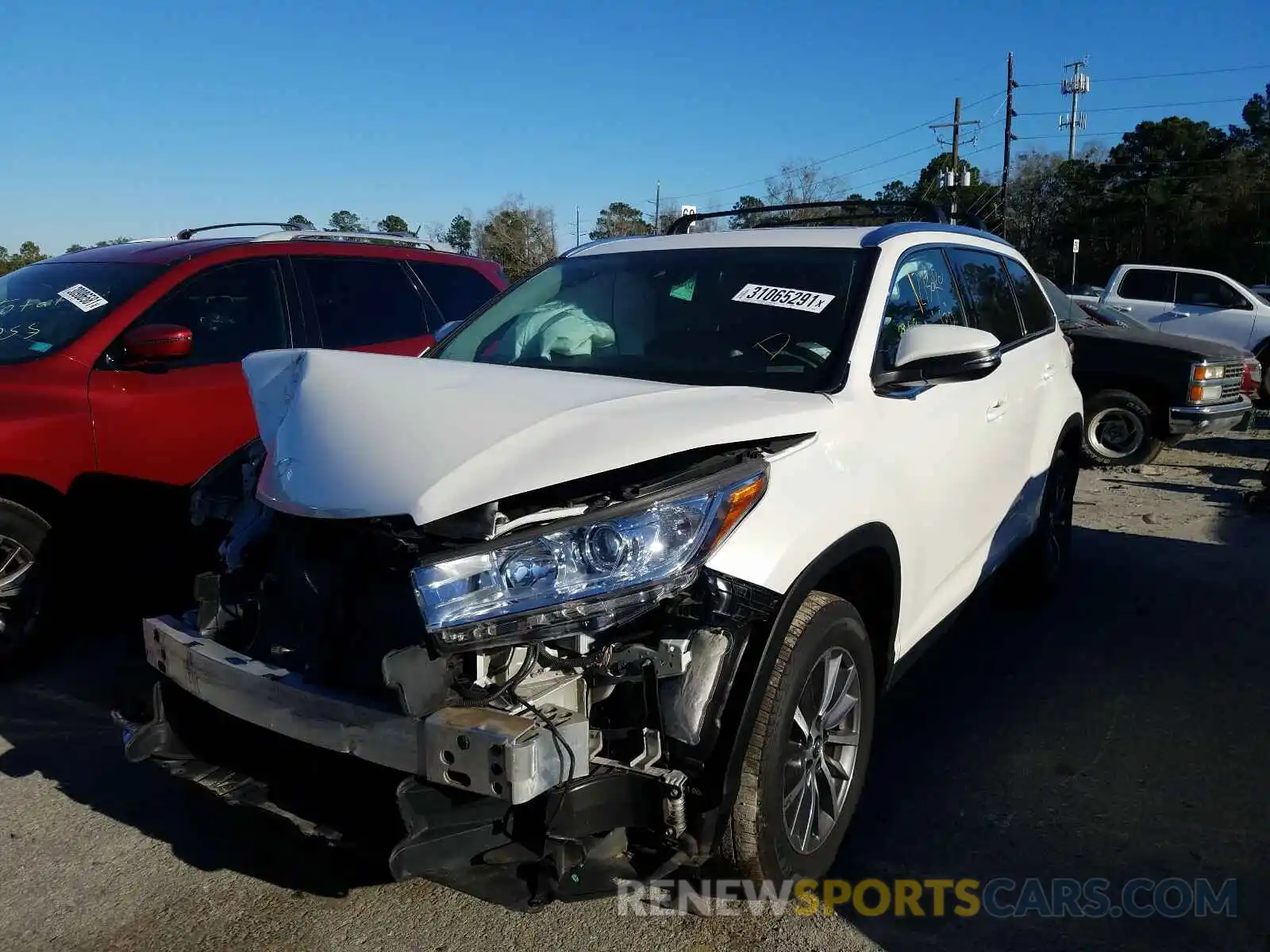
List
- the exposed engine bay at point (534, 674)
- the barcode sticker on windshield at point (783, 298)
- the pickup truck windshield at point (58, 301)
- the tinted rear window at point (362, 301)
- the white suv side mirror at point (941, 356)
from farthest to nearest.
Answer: the tinted rear window at point (362, 301)
the pickup truck windshield at point (58, 301)
the barcode sticker on windshield at point (783, 298)
the white suv side mirror at point (941, 356)
the exposed engine bay at point (534, 674)

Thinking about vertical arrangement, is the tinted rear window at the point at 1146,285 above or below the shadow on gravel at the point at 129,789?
above

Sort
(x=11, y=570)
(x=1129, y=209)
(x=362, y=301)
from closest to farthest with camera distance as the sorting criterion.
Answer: (x=11, y=570) < (x=362, y=301) < (x=1129, y=209)

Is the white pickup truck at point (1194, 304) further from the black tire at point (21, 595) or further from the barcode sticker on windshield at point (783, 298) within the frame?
the black tire at point (21, 595)

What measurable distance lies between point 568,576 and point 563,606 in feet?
0.24

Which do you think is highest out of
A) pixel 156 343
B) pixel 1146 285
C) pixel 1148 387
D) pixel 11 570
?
pixel 1146 285

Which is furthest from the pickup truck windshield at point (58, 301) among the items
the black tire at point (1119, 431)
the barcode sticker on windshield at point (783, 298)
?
the black tire at point (1119, 431)

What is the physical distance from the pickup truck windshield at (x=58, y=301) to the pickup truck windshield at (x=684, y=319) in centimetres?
187

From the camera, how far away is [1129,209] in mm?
39906

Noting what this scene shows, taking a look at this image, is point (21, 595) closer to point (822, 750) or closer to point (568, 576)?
point (568, 576)

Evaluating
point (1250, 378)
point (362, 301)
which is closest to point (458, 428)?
point (362, 301)

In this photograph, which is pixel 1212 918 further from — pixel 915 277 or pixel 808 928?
pixel 915 277

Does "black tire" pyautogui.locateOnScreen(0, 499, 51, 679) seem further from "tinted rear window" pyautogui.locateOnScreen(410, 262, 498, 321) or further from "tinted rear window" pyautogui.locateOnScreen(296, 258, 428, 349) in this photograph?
"tinted rear window" pyautogui.locateOnScreen(410, 262, 498, 321)

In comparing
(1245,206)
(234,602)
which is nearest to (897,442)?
(234,602)

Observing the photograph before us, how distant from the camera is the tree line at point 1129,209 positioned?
35.9 m
